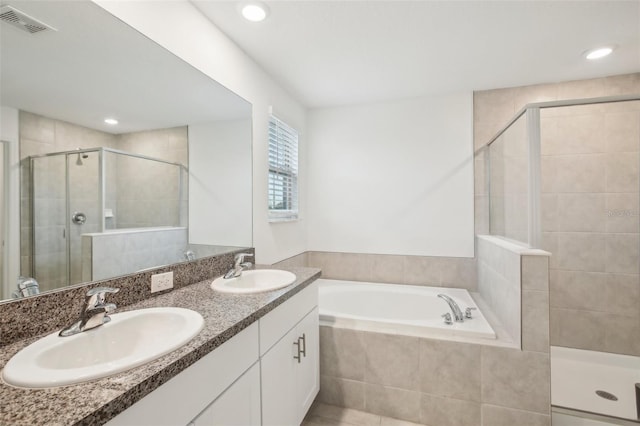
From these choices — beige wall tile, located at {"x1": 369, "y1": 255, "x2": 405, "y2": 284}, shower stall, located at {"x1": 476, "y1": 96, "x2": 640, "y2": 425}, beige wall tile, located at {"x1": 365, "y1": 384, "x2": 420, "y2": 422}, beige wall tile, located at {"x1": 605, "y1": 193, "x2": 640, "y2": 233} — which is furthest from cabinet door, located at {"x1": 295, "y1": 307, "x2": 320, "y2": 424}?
beige wall tile, located at {"x1": 605, "y1": 193, "x2": 640, "y2": 233}

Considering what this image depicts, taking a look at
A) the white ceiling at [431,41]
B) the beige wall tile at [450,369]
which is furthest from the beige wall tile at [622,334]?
the white ceiling at [431,41]

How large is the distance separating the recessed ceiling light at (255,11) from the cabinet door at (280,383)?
1738mm

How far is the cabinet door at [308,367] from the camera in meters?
1.57

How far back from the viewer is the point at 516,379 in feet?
5.39

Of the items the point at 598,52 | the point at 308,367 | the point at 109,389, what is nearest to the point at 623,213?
the point at 598,52

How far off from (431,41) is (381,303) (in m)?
2.15

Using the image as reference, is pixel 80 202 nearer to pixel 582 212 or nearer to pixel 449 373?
pixel 449 373

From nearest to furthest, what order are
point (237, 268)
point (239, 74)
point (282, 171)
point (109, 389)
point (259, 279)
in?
point (109, 389) → point (237, 268) → point (259, 279) → point (239, 74) → point (282, 171)

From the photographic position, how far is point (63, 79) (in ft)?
3.36

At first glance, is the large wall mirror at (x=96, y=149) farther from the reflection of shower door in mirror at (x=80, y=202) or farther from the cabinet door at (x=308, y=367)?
the cabinet door at (x=308, y=367)

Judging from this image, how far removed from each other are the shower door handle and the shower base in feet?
9.19

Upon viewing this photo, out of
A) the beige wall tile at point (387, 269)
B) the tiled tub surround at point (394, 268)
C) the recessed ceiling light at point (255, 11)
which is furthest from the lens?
the beige wall tile at point (387, 269)

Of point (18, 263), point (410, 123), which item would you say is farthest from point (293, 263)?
point (18, 263)

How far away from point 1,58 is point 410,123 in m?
2.72
